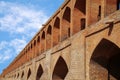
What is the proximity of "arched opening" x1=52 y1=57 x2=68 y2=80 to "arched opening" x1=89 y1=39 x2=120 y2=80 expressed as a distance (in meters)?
3.80

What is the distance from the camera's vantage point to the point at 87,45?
38.7 ft

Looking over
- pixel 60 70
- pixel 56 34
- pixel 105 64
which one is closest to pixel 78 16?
pixel 105 64

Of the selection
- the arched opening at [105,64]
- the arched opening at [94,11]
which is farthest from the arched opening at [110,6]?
the arched opening at [105,64]

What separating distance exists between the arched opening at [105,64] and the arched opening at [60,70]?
3.80m

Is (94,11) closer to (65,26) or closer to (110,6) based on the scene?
(110,6)

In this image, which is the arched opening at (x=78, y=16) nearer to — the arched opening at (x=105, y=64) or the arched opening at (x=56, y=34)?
the arched opening at (x=105, y=64)

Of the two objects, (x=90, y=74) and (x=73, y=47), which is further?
(x=73, y=47)

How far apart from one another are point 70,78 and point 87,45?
1718mm

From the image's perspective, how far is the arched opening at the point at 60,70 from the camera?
15656 millimetres

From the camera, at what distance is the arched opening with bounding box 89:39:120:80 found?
11.3 metres

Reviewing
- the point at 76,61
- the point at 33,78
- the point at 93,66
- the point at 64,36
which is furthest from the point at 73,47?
the point at 33,78

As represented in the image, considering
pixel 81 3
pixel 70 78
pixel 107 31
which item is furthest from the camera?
pixel 81 3

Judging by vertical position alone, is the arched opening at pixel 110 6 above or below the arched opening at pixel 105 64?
above

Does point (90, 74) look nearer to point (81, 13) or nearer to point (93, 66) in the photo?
point (93, 66)
